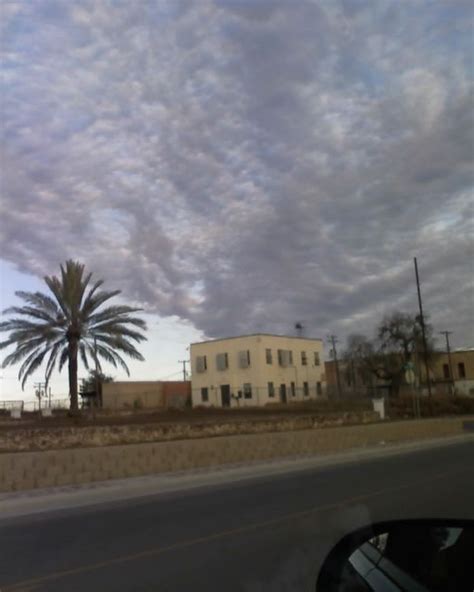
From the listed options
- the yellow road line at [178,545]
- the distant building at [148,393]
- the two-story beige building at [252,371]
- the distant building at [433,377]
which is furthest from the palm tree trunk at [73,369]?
the distant building at [433,377]

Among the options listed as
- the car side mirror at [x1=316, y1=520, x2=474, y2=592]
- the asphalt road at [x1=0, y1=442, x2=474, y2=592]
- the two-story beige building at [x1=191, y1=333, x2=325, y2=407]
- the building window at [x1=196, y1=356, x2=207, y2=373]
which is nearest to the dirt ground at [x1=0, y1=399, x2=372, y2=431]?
the asphalt road at [x1=0, y1=442, x2=474, y2=592]

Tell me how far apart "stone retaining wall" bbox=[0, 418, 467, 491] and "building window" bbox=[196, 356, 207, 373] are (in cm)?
3988

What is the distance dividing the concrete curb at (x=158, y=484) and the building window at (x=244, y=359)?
4039 cm

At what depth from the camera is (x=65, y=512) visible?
12.5 metres

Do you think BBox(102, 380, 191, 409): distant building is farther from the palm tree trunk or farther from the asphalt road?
the asphalt road

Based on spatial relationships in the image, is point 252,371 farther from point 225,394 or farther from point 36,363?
point 36,363

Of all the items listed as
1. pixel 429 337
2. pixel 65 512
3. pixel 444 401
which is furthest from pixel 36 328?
pixel 429 337

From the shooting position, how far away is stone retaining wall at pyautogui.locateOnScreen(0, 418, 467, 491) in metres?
15.4

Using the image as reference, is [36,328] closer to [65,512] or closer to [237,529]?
[65,512]

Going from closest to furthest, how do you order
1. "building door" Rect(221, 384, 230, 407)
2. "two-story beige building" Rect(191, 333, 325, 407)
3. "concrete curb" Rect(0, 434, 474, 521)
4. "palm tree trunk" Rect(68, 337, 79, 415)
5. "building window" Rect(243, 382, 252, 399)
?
"concrete curb" Rect(0, 434, 474, 521) < "palm tree trunk" Rect(68, 337, 79, 415) < "building window" Rect(243, 382, 252, 399) < "two-story beige building" Rect(191, 333, 325, 407) < "building door" Rect(221, 384, 230, 407)

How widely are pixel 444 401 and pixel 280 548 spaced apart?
48.1m

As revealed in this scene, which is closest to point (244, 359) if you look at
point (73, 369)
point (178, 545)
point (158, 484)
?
point (73, 369)

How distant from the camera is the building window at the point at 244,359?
2512 inches

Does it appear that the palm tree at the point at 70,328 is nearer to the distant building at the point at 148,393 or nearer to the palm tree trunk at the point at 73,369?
the palm tree trunk at the point at 73,369
